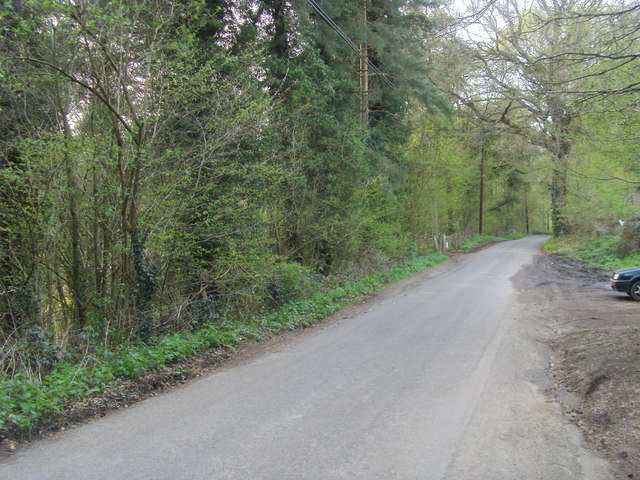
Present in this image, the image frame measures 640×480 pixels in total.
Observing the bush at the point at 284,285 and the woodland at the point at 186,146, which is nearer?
the woodland at the point at 186,146

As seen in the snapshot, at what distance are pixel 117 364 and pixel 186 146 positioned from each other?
5.02m

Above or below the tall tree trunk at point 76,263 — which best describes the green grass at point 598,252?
Answer: below

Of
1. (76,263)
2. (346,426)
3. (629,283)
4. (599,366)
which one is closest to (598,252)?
(629,283)

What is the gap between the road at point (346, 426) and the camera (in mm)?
3824

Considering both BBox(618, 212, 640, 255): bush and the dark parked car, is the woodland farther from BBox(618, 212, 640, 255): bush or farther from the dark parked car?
BBox(618, 212, 640, 255): bush

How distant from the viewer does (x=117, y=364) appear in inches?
245

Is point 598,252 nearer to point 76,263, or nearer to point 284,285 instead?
point 284,285

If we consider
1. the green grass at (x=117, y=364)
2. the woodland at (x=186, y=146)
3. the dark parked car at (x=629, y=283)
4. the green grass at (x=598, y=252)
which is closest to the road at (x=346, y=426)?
the green grass at (x=117, y=364)

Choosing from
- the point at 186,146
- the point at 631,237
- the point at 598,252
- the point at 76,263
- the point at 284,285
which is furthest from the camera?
the point at 598,252

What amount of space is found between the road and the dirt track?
0.73ft

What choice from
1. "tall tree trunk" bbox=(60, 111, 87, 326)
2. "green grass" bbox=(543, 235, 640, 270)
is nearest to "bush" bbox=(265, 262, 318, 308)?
"tall tree trunk" bbox=(60, 111, 87, 326)

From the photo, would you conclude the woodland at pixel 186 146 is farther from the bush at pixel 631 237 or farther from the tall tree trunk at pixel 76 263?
the bush at pixel 631 237

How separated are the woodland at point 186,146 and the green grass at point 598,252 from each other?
31.1ft

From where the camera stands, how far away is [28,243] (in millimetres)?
7430
